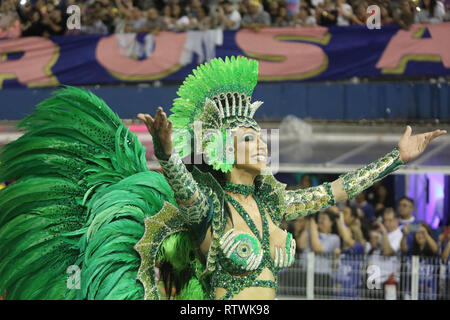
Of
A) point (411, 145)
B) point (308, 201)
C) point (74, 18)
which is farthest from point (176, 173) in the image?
point (74, 18)

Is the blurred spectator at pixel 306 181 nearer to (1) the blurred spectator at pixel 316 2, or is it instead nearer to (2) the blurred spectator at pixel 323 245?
(2) the blurred spectator at pixel 323 245

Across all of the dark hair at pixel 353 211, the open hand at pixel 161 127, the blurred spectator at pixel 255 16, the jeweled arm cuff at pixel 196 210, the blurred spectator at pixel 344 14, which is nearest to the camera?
the open hand at pixel 161 127

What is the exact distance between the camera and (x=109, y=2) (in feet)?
33.7

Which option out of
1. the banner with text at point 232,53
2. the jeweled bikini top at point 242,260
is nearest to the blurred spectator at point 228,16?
the banner with text at point 232,53

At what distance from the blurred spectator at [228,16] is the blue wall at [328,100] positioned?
83 centimetres

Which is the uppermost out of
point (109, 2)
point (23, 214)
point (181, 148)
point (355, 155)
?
point (109, 2)

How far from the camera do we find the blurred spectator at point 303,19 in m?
9.41

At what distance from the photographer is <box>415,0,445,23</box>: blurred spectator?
8891 mm

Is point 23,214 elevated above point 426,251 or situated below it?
above

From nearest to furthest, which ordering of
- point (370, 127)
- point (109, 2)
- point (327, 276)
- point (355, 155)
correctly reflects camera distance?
point (327, 276) < point (355, 155) < point (370, 127) < point (109, 2)

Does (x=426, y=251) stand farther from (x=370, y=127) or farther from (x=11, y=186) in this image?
(x=11, y=186)

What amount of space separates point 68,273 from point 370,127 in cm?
584

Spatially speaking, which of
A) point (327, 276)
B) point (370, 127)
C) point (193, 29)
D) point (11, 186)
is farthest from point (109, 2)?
point (11, 186)

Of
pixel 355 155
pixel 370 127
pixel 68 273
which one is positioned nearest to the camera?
pixel 68 273
